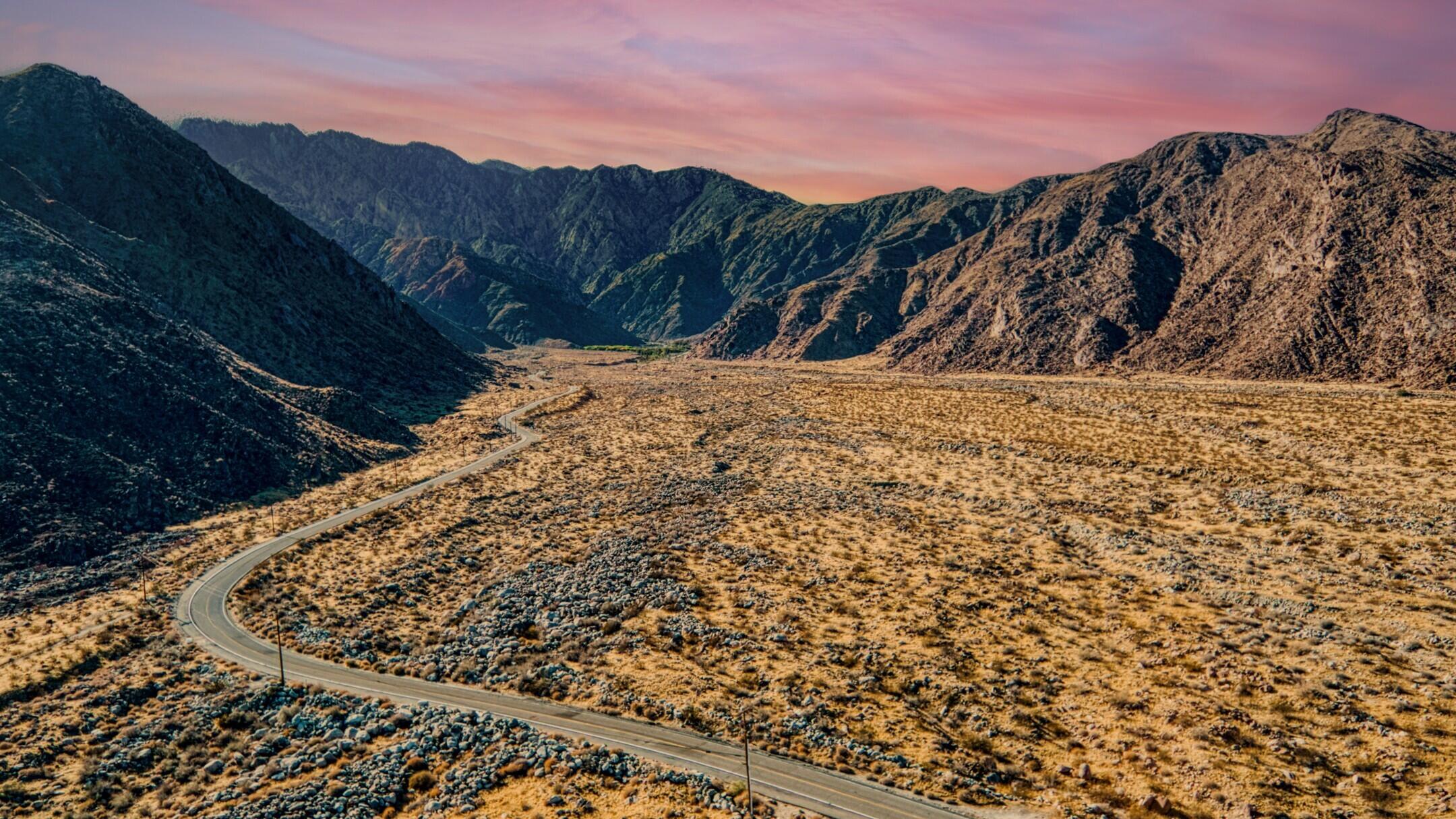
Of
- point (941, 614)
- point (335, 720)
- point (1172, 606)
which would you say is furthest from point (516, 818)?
point (1172, 606)

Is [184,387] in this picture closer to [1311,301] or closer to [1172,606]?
[1172,606]

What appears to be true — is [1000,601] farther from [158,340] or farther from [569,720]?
[158,340]

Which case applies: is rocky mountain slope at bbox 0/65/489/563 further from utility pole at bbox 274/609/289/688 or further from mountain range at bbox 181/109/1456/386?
mountain range at bbox 181/109/1456/386

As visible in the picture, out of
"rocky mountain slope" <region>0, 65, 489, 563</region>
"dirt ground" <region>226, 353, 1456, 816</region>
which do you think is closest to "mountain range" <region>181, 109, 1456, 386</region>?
"dirt ground" <region>226, 353, 1456, 816</region>

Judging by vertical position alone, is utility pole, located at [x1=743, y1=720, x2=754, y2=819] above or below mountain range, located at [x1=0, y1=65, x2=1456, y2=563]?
below

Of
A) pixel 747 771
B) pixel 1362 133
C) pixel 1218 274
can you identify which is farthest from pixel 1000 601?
pixel 1362 133

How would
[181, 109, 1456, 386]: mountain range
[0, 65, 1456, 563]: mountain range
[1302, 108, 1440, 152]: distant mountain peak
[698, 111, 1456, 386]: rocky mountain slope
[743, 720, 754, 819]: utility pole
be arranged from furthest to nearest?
[1302, 108, 1440, 152]: distant mountain peak → [181, 109, 1456, 386]: mountain range → [698, 111, 1456, 386]: rocky mountain slope → [0, 65, 1456, 563]: mountain range → [743, 720, 754, 819]: utility pole

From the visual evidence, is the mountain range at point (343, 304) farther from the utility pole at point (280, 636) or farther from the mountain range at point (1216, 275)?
the utility pole at point (280, 636)
